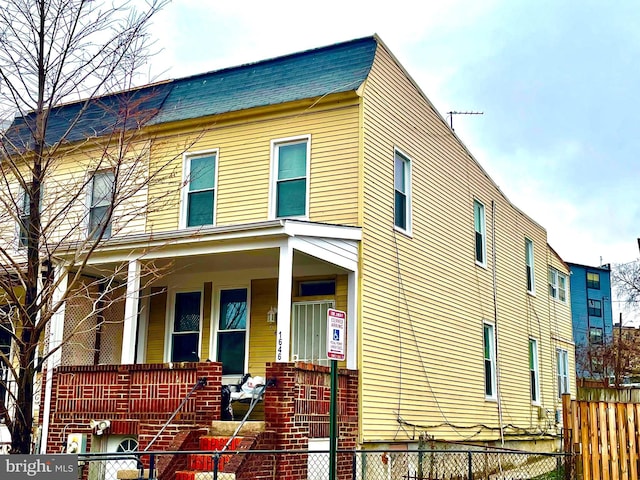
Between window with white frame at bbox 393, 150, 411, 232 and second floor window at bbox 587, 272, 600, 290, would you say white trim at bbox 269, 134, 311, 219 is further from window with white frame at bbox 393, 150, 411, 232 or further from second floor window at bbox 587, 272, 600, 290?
second floor window at bbox 587, 272, 600, 290

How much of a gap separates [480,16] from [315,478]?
13295 mm

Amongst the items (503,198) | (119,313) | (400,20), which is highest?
(400,20)

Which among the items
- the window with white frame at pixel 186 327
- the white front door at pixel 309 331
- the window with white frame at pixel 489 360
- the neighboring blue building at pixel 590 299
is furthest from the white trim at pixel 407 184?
the neighboring blue building at pixel 590 299

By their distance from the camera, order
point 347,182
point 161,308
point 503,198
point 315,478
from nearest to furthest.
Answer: point 315,478
point 347,182
point 161,308
point 503,198

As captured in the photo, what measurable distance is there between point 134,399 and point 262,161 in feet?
17.1

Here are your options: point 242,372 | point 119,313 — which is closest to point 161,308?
point 119,313

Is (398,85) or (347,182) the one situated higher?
(398,85)

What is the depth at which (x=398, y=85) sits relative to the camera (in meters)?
15.9

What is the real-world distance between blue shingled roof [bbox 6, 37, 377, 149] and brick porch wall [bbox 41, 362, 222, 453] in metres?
4.40

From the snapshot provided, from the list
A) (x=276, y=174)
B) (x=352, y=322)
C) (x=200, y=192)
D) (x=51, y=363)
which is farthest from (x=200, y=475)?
(x=200, y=192)

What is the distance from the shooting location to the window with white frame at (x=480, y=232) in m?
19.5

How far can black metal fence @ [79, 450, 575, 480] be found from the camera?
9.16 metres

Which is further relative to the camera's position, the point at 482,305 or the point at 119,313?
the point at 482,305

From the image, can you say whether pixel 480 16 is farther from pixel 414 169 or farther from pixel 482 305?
pixel 482 305
